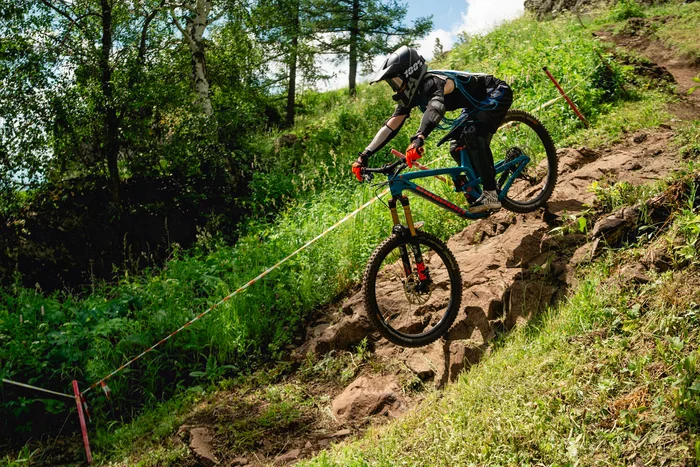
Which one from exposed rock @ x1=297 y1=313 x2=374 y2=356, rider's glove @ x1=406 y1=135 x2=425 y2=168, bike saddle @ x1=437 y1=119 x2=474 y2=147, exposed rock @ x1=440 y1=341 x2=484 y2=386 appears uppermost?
bike saddle @ x1=437 y1=119 x2=474 y2=147

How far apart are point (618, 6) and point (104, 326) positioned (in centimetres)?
1896

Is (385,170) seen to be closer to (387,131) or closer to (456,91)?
(387,131)

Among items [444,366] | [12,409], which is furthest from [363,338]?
[12,409]

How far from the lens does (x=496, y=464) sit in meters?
3.56

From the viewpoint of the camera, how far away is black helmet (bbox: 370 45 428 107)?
5.18 metres

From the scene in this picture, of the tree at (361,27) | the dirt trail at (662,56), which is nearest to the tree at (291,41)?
the tree at (361,27)

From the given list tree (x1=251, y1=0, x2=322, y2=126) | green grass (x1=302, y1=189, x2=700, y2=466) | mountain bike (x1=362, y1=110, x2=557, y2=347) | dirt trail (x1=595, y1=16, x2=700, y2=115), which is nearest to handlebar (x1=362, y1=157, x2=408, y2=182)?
mountain bike (x1=362, y1=110, x2=557, y2=347)

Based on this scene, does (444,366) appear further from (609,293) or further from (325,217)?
(325,217)

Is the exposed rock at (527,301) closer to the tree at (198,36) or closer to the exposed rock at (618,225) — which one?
the exposed rock at (618,225)

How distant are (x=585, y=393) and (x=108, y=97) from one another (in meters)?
11.8

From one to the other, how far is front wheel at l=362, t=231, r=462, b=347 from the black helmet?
1.38 m

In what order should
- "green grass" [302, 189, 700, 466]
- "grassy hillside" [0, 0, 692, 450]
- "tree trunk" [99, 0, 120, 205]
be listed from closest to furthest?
"green grass" [302, 189, 700, 466] < "grassy hillside" [0, 0, 692, 450] < "tree trunk" [99, 0, 120, 205]

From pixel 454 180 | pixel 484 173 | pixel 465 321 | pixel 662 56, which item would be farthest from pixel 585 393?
pixel 662 56

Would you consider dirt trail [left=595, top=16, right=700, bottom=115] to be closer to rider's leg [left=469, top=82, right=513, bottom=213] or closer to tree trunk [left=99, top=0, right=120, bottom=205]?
rider's leg [left=469, top=82, right=513, bottom=213]
